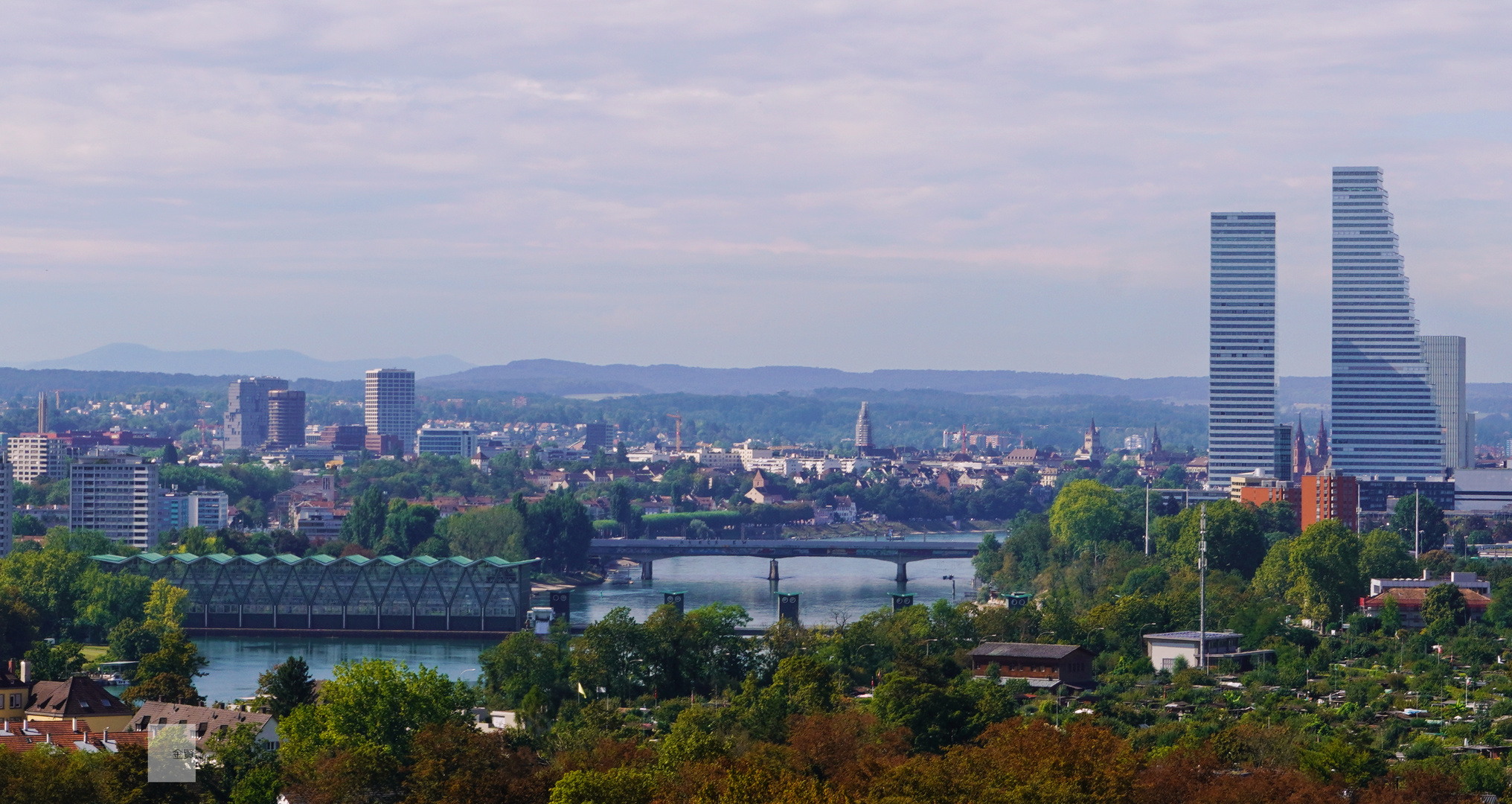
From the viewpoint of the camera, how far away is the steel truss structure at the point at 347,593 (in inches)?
1900

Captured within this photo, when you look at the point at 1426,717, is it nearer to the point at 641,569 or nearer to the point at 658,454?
the point at 641,569

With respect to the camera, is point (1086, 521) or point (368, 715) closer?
point (368, 715)

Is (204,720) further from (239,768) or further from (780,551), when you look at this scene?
(780,551)

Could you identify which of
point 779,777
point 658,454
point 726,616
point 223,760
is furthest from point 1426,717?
point 658,454

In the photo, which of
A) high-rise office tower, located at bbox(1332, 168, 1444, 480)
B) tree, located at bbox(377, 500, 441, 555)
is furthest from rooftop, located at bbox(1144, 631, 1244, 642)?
high-rise office tower, located at bbox(1332, 168, 1444, 480)

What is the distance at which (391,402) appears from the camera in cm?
14738

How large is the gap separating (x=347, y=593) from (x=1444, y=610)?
2362 cm

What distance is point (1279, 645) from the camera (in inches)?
1400

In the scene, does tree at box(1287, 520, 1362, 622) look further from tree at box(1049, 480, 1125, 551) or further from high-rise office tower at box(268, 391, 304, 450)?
high-rise office tower at box(268, 391, 304, 450)

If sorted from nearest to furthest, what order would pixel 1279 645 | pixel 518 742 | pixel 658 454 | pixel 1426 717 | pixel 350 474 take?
pixel 518 742 → pixel 1426 717 → pixel 1279 645 → pixel 350 474 → pixel 658 454

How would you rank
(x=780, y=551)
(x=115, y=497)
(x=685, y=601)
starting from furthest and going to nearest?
(x=115, y=497), (x=780, y=551), (x=685, y=601)

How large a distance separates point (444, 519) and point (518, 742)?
43197mm

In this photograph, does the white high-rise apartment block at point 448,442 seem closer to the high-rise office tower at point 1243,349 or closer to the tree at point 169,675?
the high-rise office tower at point 1243,349

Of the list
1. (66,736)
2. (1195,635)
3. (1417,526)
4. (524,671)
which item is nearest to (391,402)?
(1417,526)
